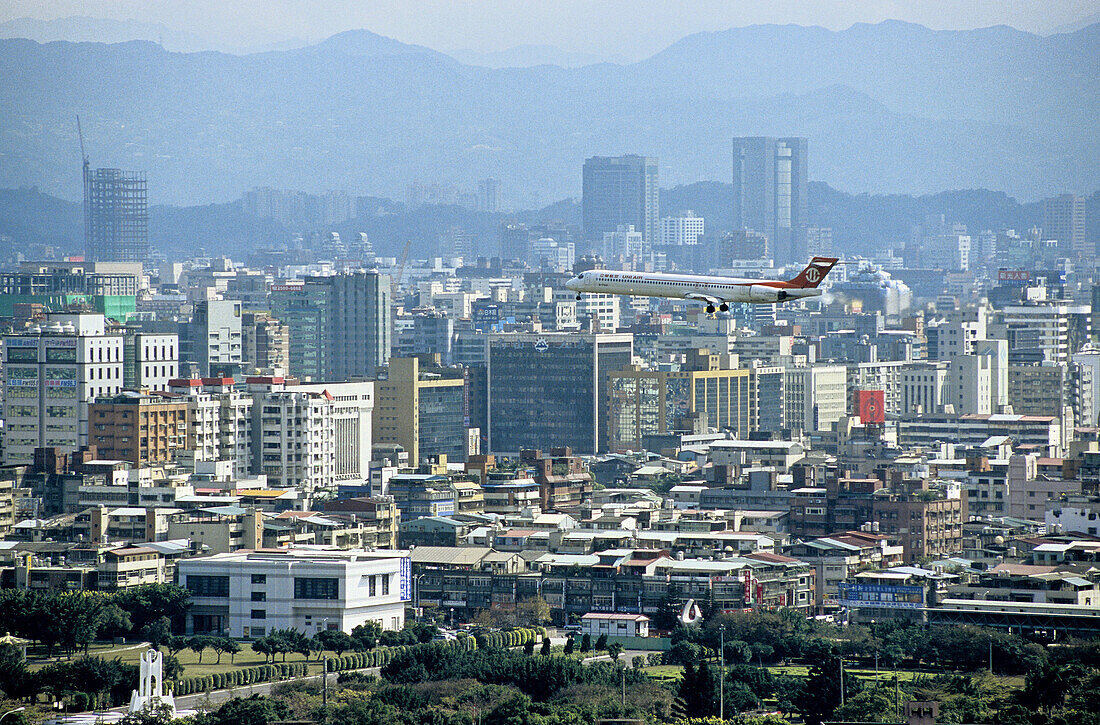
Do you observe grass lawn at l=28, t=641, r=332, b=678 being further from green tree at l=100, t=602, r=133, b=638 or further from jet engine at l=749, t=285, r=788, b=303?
jet engine at l=749, t=285, r=788, b=303

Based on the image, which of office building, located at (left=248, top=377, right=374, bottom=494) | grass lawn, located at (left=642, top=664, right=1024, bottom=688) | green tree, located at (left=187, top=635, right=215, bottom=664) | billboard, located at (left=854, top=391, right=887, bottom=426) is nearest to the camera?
grass lawn, located at (left=642, top=664, right=1024, bottom=688)

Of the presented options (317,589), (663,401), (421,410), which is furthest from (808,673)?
(663,401)

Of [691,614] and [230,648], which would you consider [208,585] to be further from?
[691,614]

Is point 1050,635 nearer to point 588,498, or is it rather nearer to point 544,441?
point 588,498

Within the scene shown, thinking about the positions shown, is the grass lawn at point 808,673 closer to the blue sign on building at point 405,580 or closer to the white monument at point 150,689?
the blue sign on building at point 405,580

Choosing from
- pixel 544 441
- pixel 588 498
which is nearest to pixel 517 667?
pixel 588 498

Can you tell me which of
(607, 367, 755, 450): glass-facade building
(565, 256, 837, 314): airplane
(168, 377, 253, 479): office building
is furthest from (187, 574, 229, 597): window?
(607, 367, 755, 450): glass-facade building

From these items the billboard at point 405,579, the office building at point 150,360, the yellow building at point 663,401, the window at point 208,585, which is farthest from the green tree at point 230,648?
the yellow building at point 663,401
